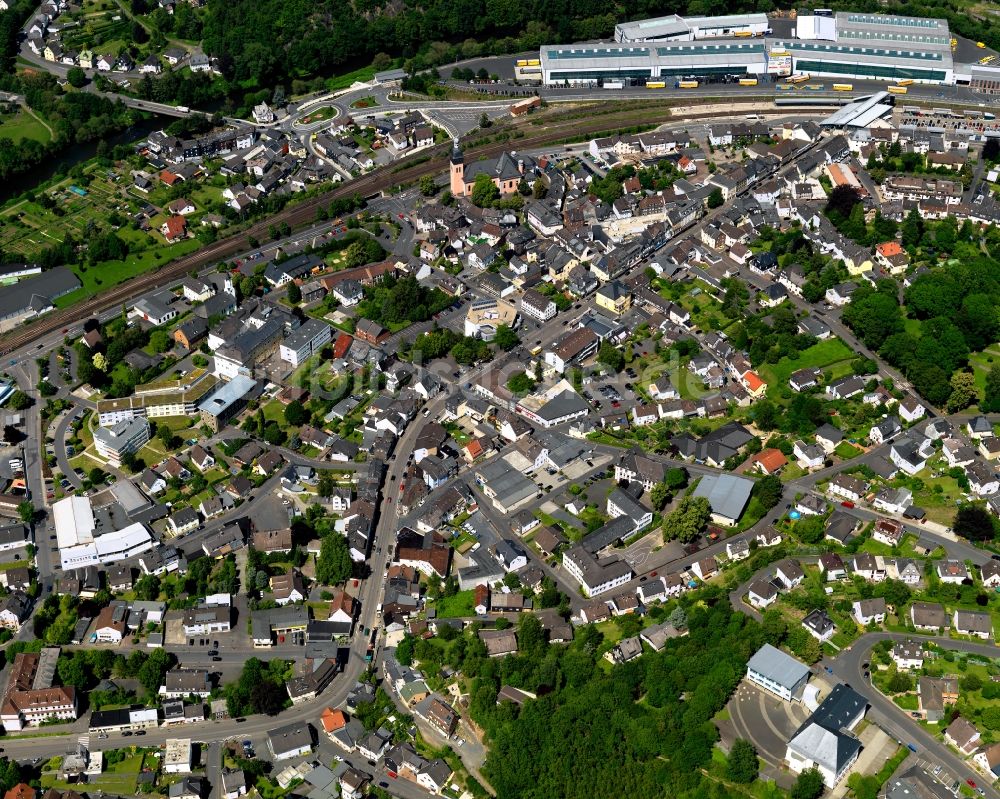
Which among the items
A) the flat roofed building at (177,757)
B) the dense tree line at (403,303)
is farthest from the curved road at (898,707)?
the dense tree line at (403,303)

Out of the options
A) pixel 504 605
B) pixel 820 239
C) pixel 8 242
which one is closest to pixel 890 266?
pixel 820 239

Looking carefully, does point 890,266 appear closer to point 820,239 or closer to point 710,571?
point 820,239

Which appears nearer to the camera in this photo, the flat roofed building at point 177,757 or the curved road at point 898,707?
the curved road at point 898,707

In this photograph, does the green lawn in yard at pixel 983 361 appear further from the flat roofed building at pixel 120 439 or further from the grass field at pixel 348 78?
the grass field at pixel 348 78

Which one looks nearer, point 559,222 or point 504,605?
point 504,605

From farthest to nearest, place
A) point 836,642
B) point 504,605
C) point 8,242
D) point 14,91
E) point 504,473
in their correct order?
point 14,91 < point 8,242 < point 504,473 < point 504,605 < point 836,642

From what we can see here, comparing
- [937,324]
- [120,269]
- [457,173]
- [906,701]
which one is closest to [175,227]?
[120,269]
